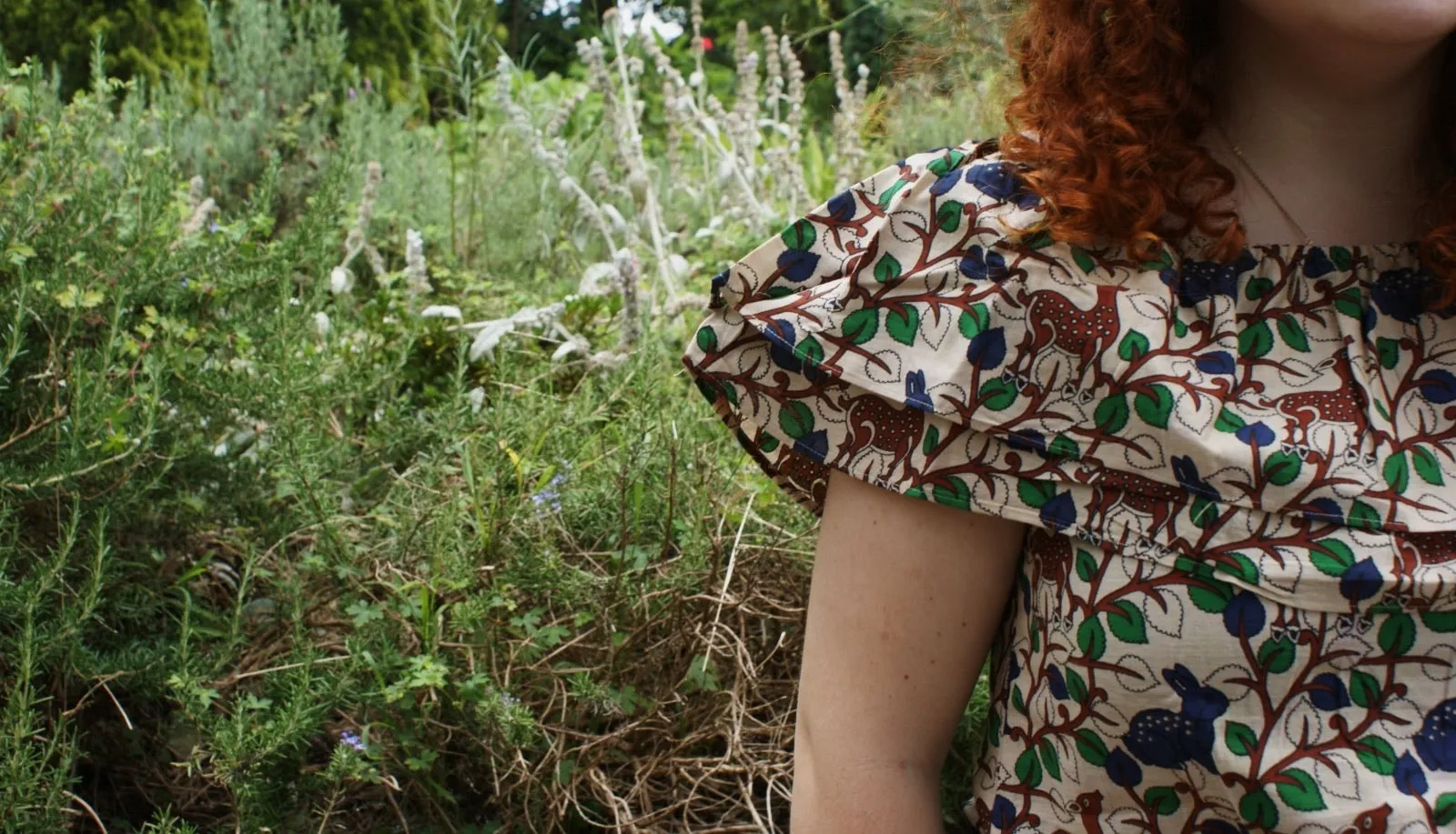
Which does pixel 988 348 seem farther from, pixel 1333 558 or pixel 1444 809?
pixel 1444 809

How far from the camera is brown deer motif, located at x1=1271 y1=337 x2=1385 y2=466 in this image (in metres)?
1.02

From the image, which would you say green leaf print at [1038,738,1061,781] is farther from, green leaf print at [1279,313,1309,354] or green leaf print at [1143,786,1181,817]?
green leaf print at [1279,313,1309,354]

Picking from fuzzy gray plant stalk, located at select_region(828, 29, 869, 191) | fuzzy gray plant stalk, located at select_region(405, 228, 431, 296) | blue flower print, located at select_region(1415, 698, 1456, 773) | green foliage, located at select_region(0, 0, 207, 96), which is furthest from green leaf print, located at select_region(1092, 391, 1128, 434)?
green foliage, located at select_region(0, 0, 207, 96)

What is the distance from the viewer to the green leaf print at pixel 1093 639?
103 centimetres

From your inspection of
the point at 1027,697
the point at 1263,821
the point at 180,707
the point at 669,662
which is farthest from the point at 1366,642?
the point at 180,707

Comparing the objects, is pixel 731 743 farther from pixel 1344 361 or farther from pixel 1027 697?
pixel 1344 361

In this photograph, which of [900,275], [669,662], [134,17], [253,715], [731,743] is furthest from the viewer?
[134,17]

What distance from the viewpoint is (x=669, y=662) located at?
1.69 meters

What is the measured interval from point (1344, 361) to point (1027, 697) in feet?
1.23

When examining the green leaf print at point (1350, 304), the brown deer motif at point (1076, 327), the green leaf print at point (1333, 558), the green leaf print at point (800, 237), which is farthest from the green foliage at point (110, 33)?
the green leaf print at point (1333, 558)

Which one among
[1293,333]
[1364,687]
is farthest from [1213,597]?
[1293,333]

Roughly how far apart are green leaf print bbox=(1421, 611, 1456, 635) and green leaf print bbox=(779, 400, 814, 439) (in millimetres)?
497

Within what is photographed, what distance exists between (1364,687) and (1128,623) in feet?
0.58

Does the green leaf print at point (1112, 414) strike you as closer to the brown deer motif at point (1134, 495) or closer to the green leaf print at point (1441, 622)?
the brown deer motif at point (1134, 495)
